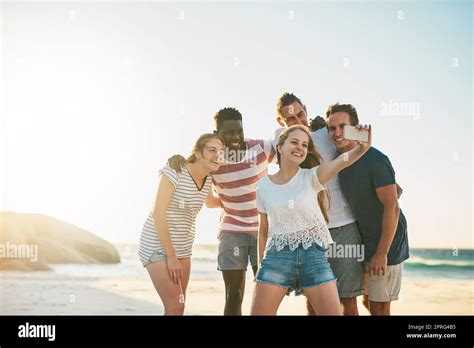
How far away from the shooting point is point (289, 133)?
443 cm

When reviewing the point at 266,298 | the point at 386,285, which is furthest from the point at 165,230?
the point at 386,285

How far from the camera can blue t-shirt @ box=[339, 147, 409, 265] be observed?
479 centimetres

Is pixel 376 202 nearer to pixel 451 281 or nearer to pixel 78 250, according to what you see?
pixel 451 281

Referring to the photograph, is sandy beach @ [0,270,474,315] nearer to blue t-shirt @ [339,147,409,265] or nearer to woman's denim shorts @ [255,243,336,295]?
blue t-shirt @ [339,147,409,265]

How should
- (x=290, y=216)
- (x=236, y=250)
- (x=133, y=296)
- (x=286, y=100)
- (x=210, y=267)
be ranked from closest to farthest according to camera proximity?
(x=290, y=216), (x=236, y=250), (x=286, y=100), (x=133, y=296), (x=210, y=267)

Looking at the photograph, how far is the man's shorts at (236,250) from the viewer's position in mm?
5359

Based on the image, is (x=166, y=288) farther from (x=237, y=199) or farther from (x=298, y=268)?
(x=298, y=268)

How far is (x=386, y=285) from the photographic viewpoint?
482 centimetres

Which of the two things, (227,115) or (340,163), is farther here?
(227,115)

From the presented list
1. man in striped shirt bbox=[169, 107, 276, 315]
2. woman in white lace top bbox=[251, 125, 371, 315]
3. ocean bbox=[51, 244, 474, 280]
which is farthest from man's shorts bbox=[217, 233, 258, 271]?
ocean bbox=[51, 244, 474, 280]

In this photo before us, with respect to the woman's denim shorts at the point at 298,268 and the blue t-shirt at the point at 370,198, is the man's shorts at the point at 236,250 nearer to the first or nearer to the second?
the blue t-shirt at the point at 370,198

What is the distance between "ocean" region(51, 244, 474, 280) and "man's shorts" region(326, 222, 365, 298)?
9.16 m

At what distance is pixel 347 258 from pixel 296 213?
2.90 ft

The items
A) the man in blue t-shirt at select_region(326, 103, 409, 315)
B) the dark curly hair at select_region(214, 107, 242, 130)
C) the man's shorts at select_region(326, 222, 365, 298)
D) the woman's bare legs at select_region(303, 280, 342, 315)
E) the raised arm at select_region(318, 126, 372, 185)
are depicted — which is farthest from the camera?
the dark curly hair at select_region(214, 107, 242, 130)
